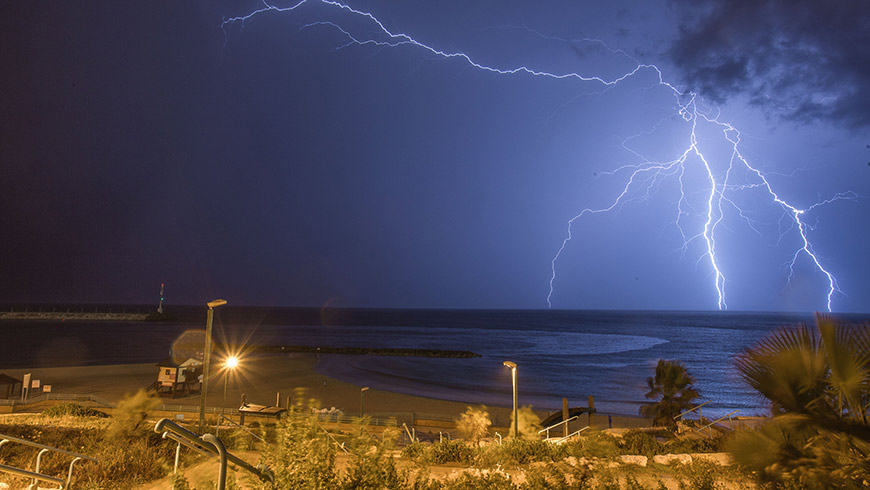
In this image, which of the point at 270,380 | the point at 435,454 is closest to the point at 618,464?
the point at 435,454

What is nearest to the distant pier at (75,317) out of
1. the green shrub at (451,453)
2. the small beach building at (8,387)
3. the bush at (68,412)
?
the small beach building at (8,387)

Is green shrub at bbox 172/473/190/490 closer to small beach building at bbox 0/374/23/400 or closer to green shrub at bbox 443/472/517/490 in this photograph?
green shrub at bbox 443/472/517/490

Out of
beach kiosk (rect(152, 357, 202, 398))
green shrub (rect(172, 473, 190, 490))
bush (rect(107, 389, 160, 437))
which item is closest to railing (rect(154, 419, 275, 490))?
green shrub (rect(172, 473, 190, 490))

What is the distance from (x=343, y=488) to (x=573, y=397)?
118ft

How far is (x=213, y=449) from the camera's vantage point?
3.77m

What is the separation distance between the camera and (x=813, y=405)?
432 cm

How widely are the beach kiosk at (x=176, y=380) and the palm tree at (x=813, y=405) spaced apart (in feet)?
107

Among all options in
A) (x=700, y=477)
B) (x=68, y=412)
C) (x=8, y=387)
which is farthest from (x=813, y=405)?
(x=8, y=387)

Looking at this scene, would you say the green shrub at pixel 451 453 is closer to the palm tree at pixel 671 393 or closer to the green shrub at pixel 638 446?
the green shrub at pixel 638 446

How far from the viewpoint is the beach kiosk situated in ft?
98.4

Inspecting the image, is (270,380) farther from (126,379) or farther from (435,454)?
(435,454)

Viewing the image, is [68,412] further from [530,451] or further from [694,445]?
[694,445]

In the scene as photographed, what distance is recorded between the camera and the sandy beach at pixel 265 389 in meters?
30.1

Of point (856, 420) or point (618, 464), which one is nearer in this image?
point (856, 420)
